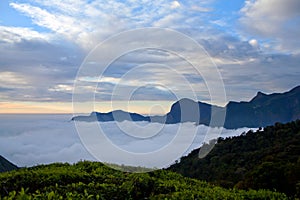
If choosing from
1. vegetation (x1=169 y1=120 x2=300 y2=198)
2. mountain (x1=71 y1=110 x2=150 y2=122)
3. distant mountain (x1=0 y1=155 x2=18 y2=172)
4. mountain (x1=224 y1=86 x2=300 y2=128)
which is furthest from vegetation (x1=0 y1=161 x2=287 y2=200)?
mountain (x1=224 y1=86 x2=300 y2=128)

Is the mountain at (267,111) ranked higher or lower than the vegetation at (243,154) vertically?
higher

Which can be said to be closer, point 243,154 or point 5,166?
point 243,154

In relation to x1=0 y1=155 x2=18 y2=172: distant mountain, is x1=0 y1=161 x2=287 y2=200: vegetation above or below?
above

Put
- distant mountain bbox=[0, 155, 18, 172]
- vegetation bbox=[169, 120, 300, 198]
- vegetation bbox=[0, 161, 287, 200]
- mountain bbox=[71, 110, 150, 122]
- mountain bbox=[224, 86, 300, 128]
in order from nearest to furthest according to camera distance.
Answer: vegetation bbox=[0, 161, 287, 200], mountain bbox=[71, 110, 150, 122], vegetation bbox=[169, 120, 300, 198], distant mountain bbox=[0, 155, 18, 172], mountain bbox=[224, 86, 300, 128]

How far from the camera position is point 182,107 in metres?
14.2

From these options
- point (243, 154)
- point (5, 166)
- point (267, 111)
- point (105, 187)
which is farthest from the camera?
point (267, 111)

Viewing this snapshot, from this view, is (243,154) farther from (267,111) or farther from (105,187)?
(267,111)

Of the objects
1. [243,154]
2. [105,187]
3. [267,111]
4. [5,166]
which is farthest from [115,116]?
[267,111]

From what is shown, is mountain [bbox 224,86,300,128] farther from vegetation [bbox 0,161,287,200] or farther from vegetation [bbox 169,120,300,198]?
vegetation [bbox 0,161,287,200]

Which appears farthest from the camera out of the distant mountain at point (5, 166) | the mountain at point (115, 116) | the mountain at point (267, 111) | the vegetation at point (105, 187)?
the mountain at point (267, 111)

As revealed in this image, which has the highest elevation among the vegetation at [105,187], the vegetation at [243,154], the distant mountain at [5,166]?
the vegetation at [105,187]

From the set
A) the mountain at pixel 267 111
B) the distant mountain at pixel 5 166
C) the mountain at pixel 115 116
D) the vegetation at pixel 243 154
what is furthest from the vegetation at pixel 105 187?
the mountain at pixel 267 111

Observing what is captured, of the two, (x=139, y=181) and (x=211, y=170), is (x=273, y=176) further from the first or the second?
(x=211, y=170)

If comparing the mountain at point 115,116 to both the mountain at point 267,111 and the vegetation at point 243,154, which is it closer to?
the vegetation at point 243,154
